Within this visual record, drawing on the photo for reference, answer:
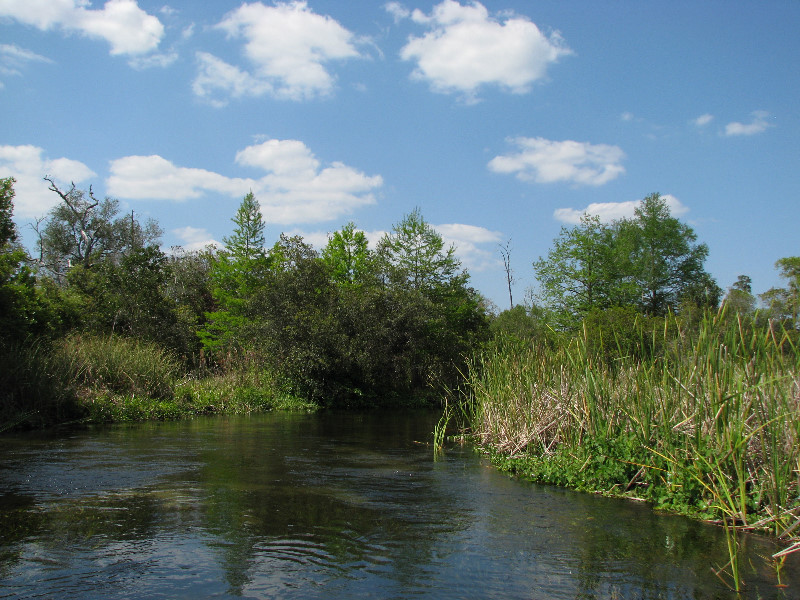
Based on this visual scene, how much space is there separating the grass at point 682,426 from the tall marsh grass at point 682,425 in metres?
0.02

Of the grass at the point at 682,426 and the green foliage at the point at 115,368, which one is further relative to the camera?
the green foliage at the point at 115,368

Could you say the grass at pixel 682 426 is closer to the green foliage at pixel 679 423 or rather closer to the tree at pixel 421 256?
the green foliage at pixel 679 423

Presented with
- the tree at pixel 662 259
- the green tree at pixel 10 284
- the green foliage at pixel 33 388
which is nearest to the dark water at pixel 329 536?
the green foliage at pixel 33 388

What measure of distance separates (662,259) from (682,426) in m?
53.2

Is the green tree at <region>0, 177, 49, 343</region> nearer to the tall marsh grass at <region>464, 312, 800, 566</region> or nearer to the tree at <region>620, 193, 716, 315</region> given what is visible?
the tall marsh grass at <region>464, 312, 800, 566</region>

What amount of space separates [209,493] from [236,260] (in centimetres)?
3686

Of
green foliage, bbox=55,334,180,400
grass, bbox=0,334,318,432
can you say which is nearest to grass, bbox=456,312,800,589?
grass, bbox=0,334,318,432

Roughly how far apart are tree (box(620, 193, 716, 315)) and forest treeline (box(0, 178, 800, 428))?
13 cm

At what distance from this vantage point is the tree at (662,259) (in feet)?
182

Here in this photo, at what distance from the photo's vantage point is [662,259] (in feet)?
186

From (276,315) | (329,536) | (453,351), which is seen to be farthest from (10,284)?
(453,351)

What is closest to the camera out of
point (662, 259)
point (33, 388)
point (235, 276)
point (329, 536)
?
point (329, 536)

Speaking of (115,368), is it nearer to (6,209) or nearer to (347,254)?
(6,209)

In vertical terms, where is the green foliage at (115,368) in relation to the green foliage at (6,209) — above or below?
below
